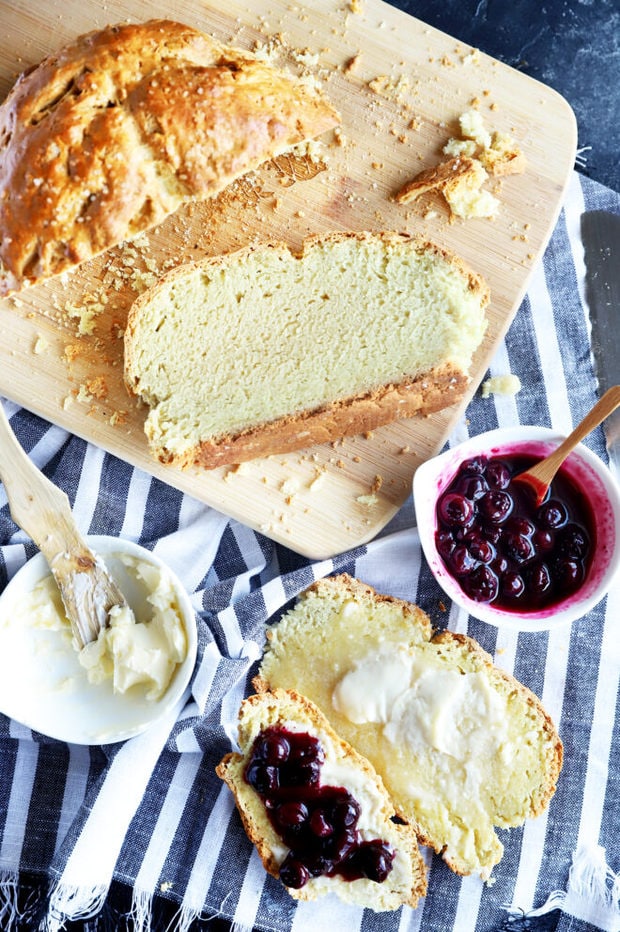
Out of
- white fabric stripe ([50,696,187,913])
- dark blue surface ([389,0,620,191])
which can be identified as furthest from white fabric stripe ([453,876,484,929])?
dark blue surface ([389,0,620,191])

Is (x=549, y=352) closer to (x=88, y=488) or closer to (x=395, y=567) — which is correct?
(x=395, y=567)

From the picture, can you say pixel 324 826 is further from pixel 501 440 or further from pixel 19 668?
pixel 501 440

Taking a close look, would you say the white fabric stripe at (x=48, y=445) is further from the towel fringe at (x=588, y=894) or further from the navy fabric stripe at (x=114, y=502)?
the towel fringe at (x=588, y=894)

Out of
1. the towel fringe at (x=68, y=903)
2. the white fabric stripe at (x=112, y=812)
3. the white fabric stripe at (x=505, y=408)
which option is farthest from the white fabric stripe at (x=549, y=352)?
the towel fringe at (x=68, y=903)

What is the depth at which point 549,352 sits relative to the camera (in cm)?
386

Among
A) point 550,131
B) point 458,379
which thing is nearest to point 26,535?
point 458,379

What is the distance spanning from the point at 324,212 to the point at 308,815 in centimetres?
251

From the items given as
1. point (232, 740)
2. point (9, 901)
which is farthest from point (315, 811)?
point (9, 901)

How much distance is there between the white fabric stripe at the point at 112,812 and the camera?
3504 millimetres

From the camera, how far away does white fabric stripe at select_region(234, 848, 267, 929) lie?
360 centimetres

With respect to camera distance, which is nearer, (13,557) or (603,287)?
(13,557)

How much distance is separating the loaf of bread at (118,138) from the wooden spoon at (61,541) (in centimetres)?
81

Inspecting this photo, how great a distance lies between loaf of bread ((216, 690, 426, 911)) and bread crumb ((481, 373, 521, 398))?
1.57 meters

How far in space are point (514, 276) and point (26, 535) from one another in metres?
2.39
